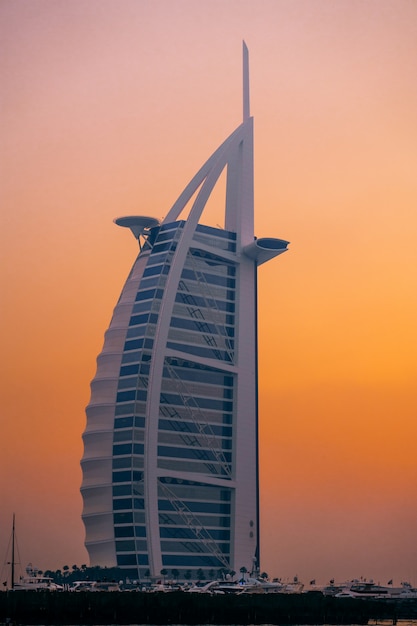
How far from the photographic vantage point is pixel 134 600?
11356cm

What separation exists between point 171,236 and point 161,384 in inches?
839

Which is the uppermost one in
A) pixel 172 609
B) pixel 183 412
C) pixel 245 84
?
pixel 245 84

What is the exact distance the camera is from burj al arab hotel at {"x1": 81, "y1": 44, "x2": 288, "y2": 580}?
159 meters

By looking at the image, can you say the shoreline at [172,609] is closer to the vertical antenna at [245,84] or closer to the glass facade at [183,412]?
the glass facade at [183,412]

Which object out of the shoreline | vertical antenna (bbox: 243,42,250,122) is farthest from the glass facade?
the shoreline

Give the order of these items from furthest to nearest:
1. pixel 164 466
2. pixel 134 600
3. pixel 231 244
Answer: pixel 231 244
pixel 164 466
pixel 134 600

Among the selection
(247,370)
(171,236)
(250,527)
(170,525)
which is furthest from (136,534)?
(171,236)

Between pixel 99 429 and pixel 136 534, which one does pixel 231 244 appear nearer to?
pixel 99 429

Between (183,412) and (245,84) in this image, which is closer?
(183,412)

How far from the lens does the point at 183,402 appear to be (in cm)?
16488

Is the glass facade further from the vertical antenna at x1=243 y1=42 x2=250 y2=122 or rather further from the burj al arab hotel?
the vertical antenna at x1=243 y1=42 x2=250 y2=122

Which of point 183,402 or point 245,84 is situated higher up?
point 245,84

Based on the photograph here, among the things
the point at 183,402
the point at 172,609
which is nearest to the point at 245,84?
the point at 183,402

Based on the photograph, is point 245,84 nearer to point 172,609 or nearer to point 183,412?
point 183,412
